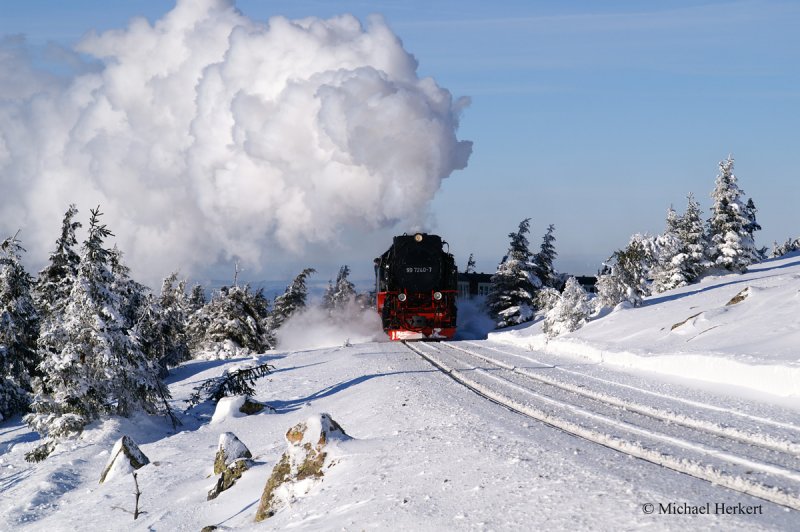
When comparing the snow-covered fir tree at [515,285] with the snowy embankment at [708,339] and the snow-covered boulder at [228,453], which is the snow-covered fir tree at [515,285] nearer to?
the snowy embankment at [708,339]

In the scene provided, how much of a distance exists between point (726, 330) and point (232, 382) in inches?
594

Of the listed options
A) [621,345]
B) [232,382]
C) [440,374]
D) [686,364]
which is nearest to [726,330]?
[621,345]

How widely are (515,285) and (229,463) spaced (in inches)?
1561

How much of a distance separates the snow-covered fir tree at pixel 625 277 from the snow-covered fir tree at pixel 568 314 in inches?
73.3

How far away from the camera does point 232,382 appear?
23.6 meters

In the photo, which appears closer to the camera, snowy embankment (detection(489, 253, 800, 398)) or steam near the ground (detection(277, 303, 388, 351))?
snowy embankment (detection(489, 253, 800, 398))

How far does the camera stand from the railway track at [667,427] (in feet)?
25.1

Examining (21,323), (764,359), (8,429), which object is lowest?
(8,429)

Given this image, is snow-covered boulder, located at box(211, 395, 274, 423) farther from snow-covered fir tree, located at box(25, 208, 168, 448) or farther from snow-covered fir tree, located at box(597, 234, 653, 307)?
snow-covered fir tree, located at box(597, 234, 653, 307)

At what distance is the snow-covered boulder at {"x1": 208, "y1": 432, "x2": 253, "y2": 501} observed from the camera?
11.4 m

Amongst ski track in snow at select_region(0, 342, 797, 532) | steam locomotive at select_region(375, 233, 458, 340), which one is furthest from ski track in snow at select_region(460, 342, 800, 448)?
steam locomotive at select_region(375, 233, 458, 340)

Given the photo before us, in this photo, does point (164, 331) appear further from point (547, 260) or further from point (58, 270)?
point (547, 260)

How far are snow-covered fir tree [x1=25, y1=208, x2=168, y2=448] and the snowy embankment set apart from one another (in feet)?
45.1

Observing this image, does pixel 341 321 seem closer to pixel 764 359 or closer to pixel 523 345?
pixel 523 345
